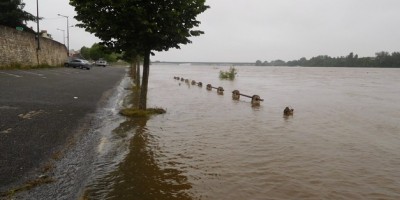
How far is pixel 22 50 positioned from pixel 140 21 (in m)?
26.1

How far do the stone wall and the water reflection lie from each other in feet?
83.1

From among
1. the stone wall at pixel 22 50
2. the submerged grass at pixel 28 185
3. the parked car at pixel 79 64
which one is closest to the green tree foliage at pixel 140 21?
the submerged grass at pixel 28 185

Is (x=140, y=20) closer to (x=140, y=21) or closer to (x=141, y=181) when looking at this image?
(x=140, y=21)

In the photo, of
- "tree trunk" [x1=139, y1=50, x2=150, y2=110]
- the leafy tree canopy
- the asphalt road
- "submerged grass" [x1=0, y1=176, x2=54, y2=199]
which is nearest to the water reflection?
"submerged grass" [x1=0, y1=176, x2=54, y2=199]

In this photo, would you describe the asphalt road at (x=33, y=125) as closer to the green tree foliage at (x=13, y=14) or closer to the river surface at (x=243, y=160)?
the river surface at (x=243, y=160)

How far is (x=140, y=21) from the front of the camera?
36.4 feet

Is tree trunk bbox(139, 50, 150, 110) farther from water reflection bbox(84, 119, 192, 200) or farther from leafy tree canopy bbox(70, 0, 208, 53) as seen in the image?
water reflection bbox(84, 119, 192, 200)

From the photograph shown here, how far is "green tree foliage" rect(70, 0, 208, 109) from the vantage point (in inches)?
437

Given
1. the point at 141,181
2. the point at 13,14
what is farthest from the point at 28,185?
the point at 13,14

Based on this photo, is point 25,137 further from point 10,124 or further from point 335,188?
point 335,188

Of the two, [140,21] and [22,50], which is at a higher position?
[140,21]

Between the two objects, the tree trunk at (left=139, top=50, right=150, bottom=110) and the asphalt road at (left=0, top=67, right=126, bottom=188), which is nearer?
the asphalt road at (left=0, top=67, right=126, bottom=188)

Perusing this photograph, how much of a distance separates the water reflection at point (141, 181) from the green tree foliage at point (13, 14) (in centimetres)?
4466

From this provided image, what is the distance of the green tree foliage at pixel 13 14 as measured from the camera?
1748 inches
